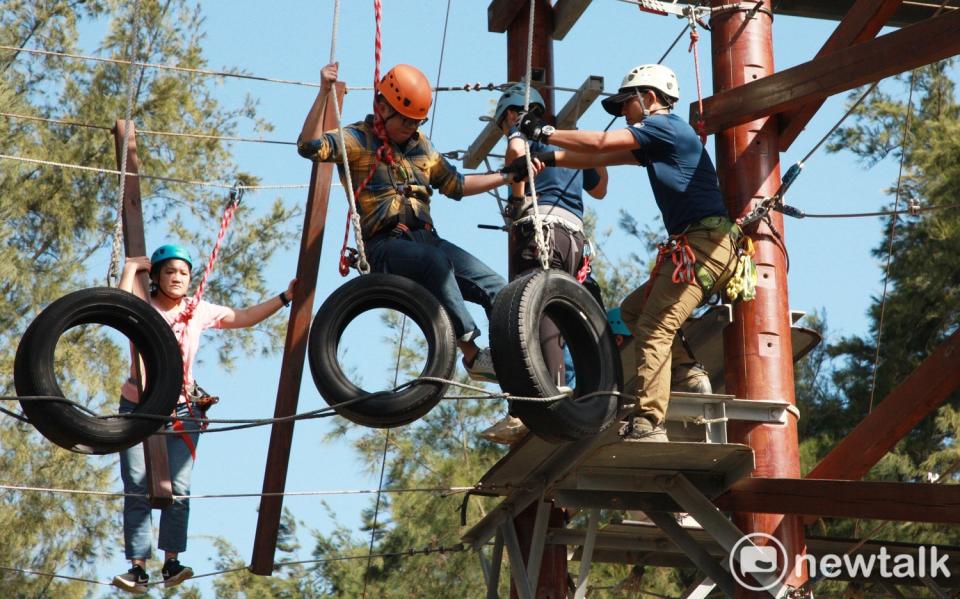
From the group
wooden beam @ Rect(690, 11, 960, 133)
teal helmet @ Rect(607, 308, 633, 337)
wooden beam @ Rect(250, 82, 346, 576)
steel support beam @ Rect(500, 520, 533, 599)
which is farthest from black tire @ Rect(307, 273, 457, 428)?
wooden beam @ Rect(690, 11, 960, 133)

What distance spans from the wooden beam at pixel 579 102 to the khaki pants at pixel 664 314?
2273 millimetres

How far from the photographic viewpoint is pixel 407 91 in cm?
730

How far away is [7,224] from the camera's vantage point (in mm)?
16172

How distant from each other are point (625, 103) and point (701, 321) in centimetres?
155

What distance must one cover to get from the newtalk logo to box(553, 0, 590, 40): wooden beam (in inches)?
148

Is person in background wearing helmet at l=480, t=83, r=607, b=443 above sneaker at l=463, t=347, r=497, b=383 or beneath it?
above

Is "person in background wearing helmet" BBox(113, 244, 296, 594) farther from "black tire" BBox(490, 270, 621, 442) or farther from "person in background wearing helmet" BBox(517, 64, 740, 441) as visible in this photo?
"person in background wearing helmet" BBox(517, 64, 740, 441)

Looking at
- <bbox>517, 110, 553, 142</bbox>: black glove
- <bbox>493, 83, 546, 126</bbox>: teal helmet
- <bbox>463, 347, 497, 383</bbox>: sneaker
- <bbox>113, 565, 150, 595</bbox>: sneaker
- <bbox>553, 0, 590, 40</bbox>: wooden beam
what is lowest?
<bbox>113, 565, 150, 595</bbox>: sneaker

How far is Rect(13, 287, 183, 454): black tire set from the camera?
6.08 m

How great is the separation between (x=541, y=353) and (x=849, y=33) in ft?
10.8

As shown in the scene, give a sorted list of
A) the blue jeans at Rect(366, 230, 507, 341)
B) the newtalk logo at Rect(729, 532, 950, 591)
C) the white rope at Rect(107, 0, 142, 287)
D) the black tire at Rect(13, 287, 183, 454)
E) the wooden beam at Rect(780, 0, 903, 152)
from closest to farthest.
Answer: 1. the black tire at Rect(13, 287, 183, 454)
2. the white rope at Rect(107, 0, 142, 287)
3. the blue jeans at Rect(366, 230, 507, 341)
4. the newtalk logo at Rect(729, 532, 950, 591)
5. the wooden beam at Rect(780, 0, 903, 152)

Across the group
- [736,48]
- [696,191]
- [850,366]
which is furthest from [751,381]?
[850,366]

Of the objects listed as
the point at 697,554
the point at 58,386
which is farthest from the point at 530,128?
the point at 697,554

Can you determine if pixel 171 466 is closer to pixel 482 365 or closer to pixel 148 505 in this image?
pixel 148 505
